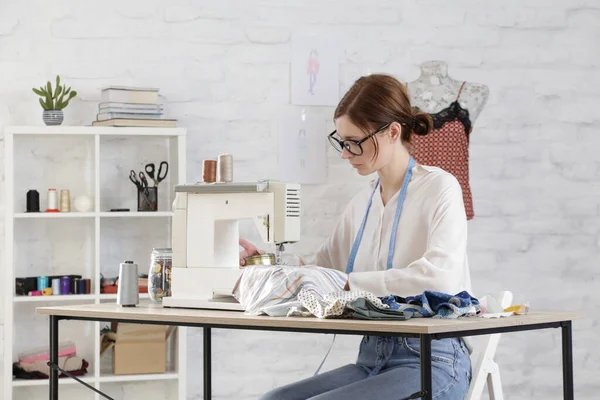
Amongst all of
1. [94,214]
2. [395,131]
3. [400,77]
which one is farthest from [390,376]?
[400,77]

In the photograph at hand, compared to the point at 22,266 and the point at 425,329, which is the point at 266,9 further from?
the point at 425,329

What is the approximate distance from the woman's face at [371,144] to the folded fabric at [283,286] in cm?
43

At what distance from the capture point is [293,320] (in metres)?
2.04

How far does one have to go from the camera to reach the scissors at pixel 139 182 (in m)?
3.77

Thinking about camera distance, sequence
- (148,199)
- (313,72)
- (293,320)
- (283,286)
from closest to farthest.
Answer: (293,320)
(283,286)
(148,199)
(313,72)

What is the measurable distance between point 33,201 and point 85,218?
9.9 inches

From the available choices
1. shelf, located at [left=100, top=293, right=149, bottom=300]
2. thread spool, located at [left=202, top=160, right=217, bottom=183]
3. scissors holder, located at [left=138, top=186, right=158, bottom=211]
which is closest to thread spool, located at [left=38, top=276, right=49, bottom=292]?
shelf, located at [left=100, top=293, right=149, bottom=300]

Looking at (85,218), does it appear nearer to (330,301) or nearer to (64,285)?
(64,285)

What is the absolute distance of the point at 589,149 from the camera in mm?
4301

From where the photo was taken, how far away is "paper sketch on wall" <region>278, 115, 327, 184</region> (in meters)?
4.04

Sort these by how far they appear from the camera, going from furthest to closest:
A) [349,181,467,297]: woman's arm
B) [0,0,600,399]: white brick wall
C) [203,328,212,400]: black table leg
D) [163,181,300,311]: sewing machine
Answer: [0,0,600,399]: white brick wall
[203,328,212,400]: black table leg
[163,181,300,311]: sewing machine
[349,181,467,297]: woman's arm

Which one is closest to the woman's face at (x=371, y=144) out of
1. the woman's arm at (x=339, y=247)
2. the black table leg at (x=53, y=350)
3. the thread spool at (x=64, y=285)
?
the woman's arm at (x=339, y=247)

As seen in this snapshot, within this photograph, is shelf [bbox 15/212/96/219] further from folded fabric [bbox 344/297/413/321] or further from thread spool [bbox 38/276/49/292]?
folded fabric [bbox 344/297/413/321]

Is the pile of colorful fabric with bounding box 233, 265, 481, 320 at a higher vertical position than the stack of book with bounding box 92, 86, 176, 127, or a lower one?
lower
